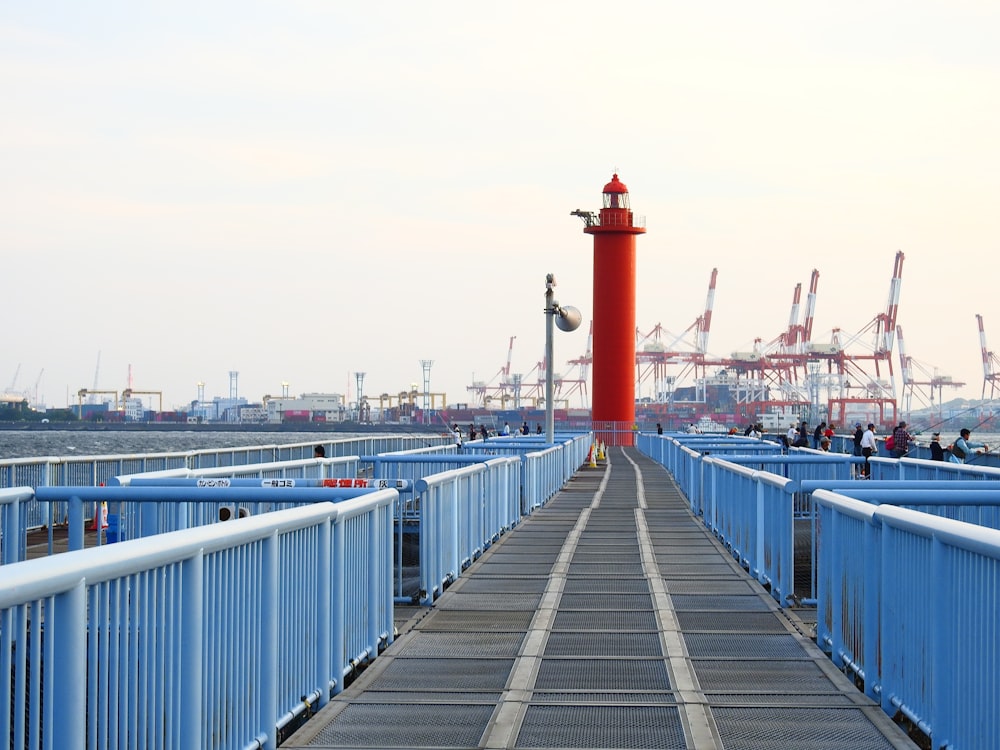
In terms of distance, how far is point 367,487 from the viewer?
1019 centimetres

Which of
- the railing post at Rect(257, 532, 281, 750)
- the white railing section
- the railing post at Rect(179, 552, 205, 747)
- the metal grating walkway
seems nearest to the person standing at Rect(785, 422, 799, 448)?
the white railing section

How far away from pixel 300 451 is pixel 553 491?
777 cm

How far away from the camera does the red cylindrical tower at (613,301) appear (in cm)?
7194

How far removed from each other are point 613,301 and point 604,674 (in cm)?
6411

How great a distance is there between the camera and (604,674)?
8492 millimetres

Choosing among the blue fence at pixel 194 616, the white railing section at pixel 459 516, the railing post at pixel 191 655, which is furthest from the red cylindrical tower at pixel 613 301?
the railing post at pixel 191 655

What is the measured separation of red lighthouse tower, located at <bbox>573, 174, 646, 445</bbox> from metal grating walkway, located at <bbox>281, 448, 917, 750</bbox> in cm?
5765

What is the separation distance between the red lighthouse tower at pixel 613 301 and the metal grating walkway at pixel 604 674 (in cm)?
5765

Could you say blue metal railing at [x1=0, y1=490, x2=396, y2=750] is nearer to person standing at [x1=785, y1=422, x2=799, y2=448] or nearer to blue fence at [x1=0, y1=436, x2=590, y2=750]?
blue fence at [x1=0, y1=436, x2=590, y2=750]

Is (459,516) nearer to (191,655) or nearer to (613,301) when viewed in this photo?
(191,655)

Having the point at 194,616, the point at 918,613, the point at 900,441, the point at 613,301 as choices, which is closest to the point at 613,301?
the point at 613,301

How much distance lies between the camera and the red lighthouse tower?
71938 millimetres

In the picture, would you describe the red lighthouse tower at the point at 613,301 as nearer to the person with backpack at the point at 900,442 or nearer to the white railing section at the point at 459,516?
the person with backpack at the point at 900,442

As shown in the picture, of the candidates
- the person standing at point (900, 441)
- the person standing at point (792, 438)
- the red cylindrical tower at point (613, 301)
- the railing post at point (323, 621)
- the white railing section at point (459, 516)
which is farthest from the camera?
the red cylindrical tower at point (613, 301)
